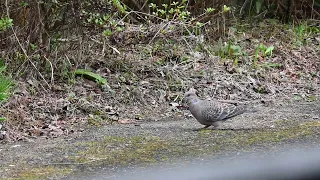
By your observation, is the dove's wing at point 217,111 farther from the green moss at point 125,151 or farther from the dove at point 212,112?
the green moss at point 125,151

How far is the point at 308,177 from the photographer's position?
Answer: 7.16 ft

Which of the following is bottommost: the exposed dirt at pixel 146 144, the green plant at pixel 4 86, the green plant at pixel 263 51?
the green plant at pixel 263 51

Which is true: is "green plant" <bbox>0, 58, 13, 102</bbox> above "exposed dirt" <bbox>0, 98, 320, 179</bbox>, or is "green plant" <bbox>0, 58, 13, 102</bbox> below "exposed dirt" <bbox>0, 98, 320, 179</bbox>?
above

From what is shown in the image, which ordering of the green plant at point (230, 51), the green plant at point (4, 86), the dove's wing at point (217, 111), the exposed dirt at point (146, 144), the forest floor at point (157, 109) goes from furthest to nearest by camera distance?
1. the green plant at point (230, 51)
2. the green plant at point (4, 86)
3. the dove's wing at point (217, 111)
4. the forest floor at point (157, 109)
5. the exposed dirt at point (146, 144)

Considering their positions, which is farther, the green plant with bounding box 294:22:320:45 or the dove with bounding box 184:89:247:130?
the green plant with bounding box 294:22:320:45

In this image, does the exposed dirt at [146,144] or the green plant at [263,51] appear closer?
the exposed dirt at [146,144]

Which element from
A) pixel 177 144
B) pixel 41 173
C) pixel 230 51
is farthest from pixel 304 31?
pixel 41 173

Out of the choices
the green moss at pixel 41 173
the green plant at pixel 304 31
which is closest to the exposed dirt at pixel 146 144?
the green moss at pixel 41 173

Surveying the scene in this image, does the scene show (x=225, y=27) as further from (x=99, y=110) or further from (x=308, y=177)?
(x=308, y=177)

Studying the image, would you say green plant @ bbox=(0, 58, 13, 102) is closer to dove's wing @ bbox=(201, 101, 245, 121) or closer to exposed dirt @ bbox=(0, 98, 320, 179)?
exposed dirt @ bbox=(0, 98, 320, 179)

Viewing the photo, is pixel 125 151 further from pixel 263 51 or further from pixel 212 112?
pixel 263 51

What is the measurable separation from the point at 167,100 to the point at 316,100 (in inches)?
71.1

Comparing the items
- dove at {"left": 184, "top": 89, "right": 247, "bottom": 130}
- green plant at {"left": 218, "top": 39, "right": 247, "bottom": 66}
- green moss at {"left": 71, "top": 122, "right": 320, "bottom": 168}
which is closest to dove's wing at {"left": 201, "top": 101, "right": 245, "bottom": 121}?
dove at {"left": 184, "top": 89, "right": 247, "bottom": 130}

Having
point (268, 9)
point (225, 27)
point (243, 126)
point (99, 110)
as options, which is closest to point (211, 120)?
point (243, 126)
